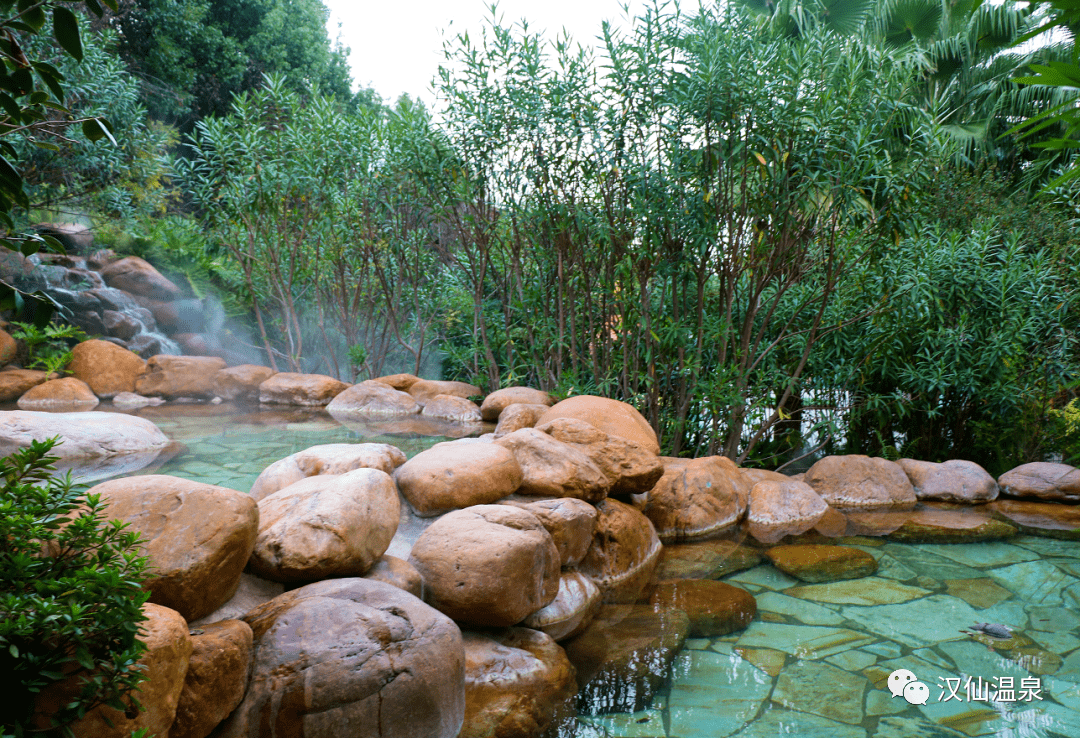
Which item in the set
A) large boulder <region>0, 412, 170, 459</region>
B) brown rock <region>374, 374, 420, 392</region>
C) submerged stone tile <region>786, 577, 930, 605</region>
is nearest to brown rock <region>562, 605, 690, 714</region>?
submerged stone tile <region>786, 577, 930, 605</region>

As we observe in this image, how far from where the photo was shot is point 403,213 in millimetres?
9766

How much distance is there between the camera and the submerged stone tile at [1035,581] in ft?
13.3

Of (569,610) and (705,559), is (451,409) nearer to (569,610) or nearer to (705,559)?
(705,559)

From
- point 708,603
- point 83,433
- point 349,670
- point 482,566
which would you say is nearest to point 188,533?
point 349,670

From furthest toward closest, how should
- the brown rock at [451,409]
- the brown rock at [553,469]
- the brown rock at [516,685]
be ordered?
1. the brown rock at [451,409]
2. the brown rock at [553,469]
3. the brown rock at [516,685]

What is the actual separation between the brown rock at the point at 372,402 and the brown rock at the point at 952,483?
19.1 feet

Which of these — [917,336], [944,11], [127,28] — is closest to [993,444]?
[917,336]

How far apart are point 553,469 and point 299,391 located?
6079 mm

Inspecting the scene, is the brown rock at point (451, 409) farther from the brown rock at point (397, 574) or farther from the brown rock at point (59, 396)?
the brown rock at point (397, 574)

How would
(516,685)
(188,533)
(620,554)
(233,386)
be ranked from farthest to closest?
1. (233,386)
2. (620,554)
3. (516,685)
4. (188,533)

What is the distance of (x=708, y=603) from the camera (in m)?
3.79

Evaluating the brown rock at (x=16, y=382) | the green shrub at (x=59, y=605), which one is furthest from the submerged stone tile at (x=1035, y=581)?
the brown rock at (x=16, y=382)

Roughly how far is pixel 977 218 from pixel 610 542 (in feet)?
21.7

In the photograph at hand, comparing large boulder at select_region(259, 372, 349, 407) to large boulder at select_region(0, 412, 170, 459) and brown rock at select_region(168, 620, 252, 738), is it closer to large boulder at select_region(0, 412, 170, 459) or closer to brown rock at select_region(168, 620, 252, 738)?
large boulder at select_region(0, 412, 170, 459)
